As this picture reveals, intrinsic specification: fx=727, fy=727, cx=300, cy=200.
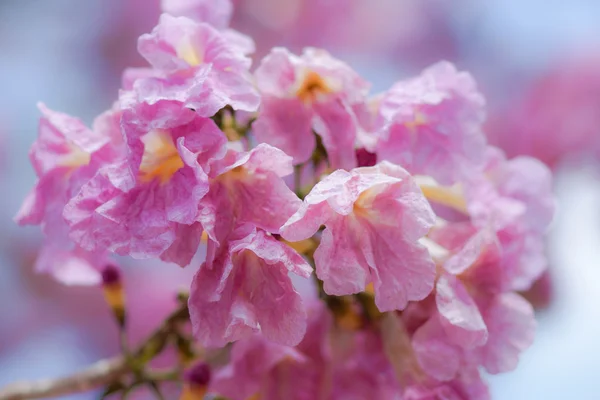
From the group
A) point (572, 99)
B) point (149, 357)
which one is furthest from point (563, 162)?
point (149, 357)

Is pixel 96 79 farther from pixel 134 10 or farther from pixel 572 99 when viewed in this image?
pixel 572 99

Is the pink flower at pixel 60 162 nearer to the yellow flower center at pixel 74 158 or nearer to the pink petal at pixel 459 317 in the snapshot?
the yellow flower center at pixel 74 158

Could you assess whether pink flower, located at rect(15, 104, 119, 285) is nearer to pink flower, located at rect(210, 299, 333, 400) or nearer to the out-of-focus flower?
pink flower, located at rect(210, 299, 333, 400)

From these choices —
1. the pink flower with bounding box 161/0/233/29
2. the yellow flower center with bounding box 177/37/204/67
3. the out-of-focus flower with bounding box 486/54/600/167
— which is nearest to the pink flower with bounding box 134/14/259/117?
the yellow flower center with bounding box 177/37/204/67

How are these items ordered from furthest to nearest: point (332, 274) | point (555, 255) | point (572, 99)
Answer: point (572, 99) → point (555, 255) → point (332, 274)

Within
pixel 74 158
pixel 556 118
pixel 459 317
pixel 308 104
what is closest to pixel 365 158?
pixel 308 104

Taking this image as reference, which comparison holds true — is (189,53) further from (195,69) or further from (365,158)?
(365,158)
